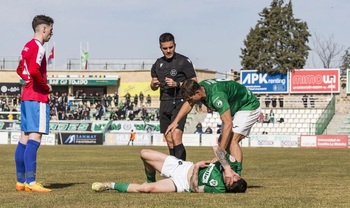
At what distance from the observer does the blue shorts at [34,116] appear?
11.4 meters

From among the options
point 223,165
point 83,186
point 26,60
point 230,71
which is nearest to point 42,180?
point 83,186

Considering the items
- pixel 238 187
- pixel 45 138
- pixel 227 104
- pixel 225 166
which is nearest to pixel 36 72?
pixel 227 104

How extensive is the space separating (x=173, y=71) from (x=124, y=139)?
42.7 m

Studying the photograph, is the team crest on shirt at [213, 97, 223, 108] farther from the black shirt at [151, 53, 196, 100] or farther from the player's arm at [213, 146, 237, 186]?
the black shirt at [151, 53, 196, 100]

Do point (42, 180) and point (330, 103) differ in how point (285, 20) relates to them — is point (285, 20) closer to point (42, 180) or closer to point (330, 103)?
point (330, 103)

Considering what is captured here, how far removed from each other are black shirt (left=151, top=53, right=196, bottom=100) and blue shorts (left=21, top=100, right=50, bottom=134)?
8.59ft

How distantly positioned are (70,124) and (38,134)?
158ft

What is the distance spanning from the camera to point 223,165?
985 cm

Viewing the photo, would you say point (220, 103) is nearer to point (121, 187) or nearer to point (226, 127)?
point (226, 127)

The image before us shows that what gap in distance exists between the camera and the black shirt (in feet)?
43.9

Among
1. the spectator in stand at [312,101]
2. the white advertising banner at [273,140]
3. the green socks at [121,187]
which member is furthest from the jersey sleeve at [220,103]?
the spectator in stand at [312,101]

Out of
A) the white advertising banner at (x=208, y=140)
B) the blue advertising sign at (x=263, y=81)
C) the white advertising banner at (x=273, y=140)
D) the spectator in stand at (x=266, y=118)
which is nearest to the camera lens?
the white advertising banner at (x=273, y=140)

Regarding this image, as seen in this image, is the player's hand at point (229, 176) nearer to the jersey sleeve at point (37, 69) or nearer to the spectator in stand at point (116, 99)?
the jersey sleeve at point (37, 69)

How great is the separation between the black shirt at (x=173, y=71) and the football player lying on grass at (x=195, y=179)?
3009 millimetres
